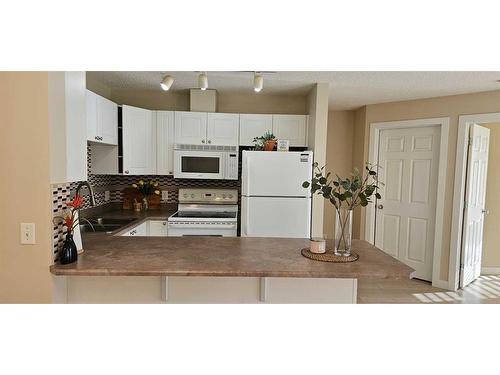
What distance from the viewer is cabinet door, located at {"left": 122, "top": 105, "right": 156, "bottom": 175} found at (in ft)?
11.2

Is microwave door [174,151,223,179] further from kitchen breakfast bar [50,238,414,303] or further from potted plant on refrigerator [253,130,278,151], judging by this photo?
kitchen breakfast bar [50,238,414,303]

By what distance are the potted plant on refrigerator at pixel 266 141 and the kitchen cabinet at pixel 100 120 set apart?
5.10 ft

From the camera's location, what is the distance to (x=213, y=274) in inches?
64.2

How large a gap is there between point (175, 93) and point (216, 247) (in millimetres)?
2635

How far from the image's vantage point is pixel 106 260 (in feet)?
5.70

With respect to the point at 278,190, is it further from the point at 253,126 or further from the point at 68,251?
the point at 68,251

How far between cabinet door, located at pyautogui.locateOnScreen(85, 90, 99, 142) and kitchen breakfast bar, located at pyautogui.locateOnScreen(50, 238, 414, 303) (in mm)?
1199

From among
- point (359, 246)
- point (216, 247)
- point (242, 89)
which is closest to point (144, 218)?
point (216, 247)

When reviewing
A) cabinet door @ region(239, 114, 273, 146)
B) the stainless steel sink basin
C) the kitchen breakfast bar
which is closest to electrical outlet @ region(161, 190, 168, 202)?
the stainless steel sink basin

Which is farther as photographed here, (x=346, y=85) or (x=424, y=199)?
(x=424, y=199)

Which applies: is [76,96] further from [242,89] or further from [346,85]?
[346,85]

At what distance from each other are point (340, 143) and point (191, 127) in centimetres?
246

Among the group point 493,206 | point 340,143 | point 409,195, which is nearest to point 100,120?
point 340,143

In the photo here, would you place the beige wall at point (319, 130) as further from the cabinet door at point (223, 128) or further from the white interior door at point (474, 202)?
the white interior door at point (474, 202)
